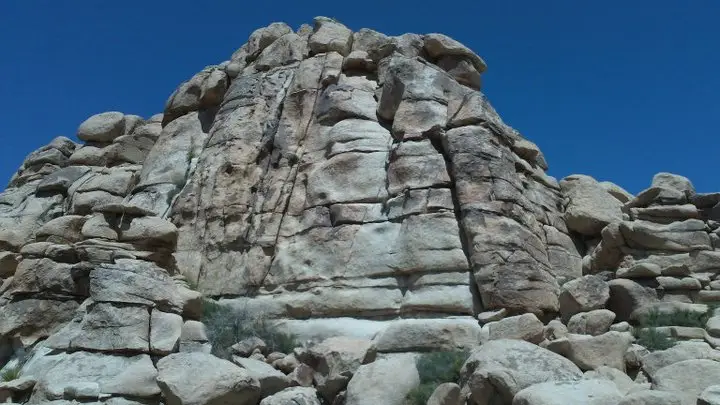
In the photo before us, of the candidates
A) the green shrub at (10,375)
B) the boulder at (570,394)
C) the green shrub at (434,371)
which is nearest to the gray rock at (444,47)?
the green shrub at (434,371)

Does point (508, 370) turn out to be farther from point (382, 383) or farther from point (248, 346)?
point (248, 346)

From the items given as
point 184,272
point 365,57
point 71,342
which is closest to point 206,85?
point 365,57

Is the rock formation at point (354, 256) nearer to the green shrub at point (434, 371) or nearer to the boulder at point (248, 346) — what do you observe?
the boulder at point (248, 346)

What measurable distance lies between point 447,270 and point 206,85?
12973 mm

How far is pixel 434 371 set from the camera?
40.5 ft

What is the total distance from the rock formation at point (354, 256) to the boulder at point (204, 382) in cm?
3

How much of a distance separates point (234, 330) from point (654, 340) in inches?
347

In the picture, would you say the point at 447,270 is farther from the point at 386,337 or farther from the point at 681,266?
the point at 681,266

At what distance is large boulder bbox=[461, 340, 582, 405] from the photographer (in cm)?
1039

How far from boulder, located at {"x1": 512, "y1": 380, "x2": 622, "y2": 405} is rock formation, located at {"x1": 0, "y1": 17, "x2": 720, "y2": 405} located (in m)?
0.04

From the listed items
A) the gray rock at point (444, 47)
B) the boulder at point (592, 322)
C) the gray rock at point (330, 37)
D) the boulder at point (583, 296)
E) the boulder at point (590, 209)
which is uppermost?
the gray rock at point (330, 37)

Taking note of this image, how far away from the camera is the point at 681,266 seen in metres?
16.3

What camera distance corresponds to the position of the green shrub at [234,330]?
15405 millimetres

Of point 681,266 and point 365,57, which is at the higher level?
point 365,57
